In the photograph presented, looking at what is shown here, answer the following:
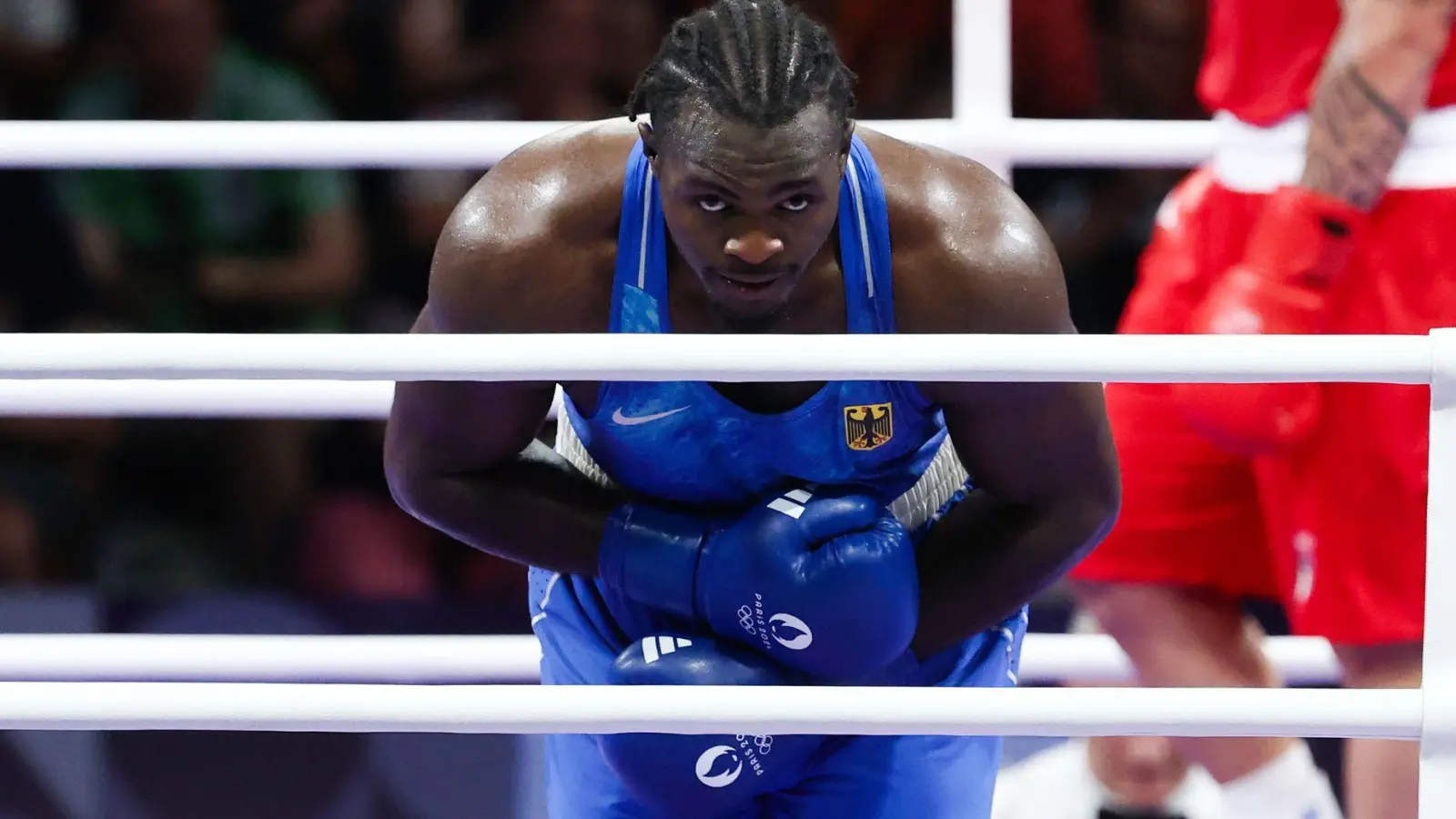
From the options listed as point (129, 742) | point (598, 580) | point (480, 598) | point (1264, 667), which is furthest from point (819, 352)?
point (129, 742)

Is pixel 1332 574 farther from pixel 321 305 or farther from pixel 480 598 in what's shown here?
pixel 321 305

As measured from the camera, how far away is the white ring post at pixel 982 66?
171 cm

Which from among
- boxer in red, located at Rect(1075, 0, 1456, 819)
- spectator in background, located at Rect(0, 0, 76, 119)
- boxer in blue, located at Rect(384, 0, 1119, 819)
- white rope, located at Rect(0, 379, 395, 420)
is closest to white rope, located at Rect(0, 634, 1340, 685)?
boxer in red, located at Rect(1075, 0, 1456, 819)

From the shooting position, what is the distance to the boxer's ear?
4.03ft

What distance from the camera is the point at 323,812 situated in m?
2.17

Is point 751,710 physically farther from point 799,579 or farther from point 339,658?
point 339,658

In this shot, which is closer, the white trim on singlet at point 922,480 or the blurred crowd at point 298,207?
the white trim on singlet at point 922,480

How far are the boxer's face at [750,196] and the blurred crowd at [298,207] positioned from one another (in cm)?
161

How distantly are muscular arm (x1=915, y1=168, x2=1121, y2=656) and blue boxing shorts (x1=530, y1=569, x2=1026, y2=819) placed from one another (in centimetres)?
7

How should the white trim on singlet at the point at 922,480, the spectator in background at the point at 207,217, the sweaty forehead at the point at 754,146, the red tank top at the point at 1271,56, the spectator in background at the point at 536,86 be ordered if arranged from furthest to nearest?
the spectator in background at the point at 536,86 < the spectator in background at the point at 207,217 < the red tank top at the point at 1271,56 < the white trim on singlet at the point at 922,480 < the sweaty forehead at the point at 754,146

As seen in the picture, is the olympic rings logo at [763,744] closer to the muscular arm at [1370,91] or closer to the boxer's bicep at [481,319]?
the boxer's bicep at [481,319]

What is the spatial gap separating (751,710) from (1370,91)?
0.81 meters

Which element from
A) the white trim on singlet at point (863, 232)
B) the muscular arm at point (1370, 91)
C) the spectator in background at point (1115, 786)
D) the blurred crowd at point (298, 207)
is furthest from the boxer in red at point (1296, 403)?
the blurred crowd at point (298, 207)

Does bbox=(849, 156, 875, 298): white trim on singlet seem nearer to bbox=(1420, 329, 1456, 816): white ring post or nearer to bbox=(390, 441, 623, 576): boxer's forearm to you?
bbox=(390, 441, 623, 576): boxer's forearm
